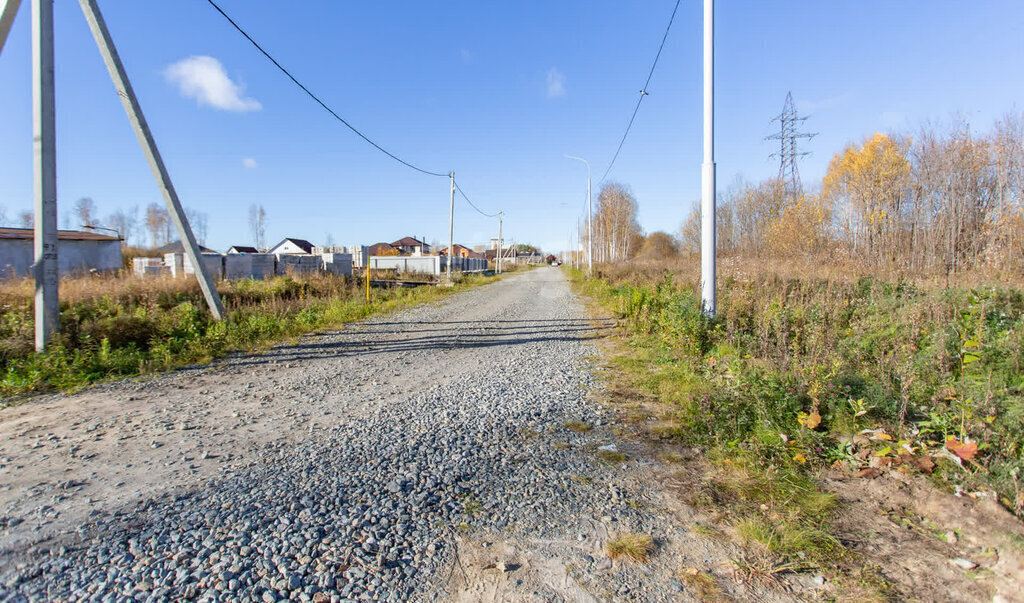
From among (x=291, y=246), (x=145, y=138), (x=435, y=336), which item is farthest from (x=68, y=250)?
(x=291, y=246)

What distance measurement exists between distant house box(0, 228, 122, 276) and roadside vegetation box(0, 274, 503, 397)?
38.8 feet

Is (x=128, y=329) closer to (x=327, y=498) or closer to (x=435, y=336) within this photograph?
(x=435, y=336)

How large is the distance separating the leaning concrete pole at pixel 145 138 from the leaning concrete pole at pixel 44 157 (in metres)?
0.77

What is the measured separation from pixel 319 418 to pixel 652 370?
4177 millimetres

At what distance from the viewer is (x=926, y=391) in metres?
3.75

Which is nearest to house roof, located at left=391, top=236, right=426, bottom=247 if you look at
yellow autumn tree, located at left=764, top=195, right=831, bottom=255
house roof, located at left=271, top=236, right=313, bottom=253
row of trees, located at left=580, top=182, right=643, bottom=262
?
house roof, located at left=271, top=236, right=313, bottom=253

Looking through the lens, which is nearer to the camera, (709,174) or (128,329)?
(709,174)

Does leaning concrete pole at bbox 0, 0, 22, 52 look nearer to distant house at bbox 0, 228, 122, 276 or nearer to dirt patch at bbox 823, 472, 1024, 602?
dirt patch at bbox 823, 472, 1024, 602

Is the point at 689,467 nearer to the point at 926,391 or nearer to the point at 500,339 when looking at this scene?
the point at 926,391

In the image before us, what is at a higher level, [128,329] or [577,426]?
[128,329]

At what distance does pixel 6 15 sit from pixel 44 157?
2.20 meters

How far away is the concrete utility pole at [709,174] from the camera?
270 inches

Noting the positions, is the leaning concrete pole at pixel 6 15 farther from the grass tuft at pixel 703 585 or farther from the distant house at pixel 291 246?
the distant house at pixel 291 246

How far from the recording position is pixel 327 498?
2865 mm
